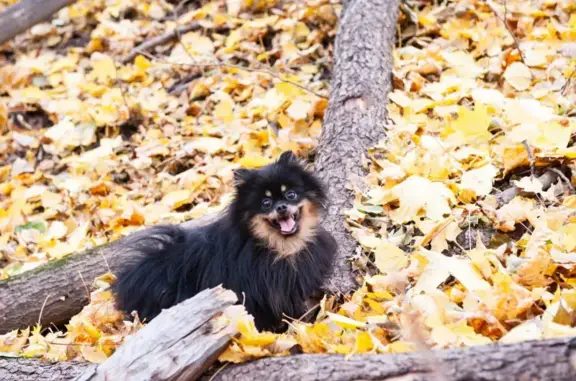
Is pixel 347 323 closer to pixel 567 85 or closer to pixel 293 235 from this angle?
pixel 293 235

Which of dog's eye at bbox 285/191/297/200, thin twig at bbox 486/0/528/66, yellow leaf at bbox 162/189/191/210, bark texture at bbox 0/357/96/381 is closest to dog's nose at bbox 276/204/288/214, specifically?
dog's eye at bbox 285/191/297/200

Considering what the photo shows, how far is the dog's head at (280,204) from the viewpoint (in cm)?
365

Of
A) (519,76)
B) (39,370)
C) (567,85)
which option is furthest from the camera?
(519,76)

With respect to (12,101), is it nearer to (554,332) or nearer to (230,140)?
(230,140)

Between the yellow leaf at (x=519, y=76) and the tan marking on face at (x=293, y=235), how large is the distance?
1982mm

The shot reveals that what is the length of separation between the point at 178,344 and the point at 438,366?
1.03 meters

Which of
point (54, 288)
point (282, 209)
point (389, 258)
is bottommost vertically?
point (54, 288)

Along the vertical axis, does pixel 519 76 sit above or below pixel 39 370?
above

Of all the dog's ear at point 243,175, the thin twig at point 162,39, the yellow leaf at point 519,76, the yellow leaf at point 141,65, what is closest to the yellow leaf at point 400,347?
the dog's ear at point 243,175

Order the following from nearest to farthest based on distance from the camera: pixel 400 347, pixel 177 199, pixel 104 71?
1. pixel 400 347
2. pixel 177 199
3. pixel 104 71

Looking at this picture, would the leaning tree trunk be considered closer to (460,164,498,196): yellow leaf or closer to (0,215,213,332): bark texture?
(0,215,213,332): bark texture

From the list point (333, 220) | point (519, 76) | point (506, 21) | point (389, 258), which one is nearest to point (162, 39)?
point (506, 21)

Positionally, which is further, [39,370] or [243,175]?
[243,175]

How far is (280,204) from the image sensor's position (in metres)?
3.63
